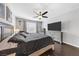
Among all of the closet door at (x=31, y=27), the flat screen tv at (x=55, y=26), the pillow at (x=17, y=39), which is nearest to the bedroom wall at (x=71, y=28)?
the flat screen tv at (x=55, y=26)

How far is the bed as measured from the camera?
1.50 m

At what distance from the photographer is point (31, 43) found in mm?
1548

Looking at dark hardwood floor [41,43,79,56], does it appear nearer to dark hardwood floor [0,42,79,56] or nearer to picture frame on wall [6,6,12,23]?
dark hardwood floor [0,42,79,56]

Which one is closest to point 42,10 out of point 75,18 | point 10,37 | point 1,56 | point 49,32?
point 49,32

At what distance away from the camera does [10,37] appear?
1544 mm

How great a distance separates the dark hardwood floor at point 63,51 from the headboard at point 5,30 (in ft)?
2.65

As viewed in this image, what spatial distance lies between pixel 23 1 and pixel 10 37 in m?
0.73

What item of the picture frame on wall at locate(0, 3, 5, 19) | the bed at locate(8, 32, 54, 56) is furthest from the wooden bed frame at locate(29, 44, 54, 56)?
the picture frame on wall at locate(0, 3, 5, 19)

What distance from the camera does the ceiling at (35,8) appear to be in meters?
1.60

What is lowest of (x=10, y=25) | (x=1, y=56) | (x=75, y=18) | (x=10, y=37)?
(x=1, y=56)

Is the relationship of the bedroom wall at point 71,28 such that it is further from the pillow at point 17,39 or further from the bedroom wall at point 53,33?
the pillow at point 17,39

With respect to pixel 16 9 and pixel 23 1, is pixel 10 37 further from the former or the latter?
pixel 23 1

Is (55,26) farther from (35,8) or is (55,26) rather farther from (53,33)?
(35,8)

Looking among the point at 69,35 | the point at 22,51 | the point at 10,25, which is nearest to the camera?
the point at 22,51
